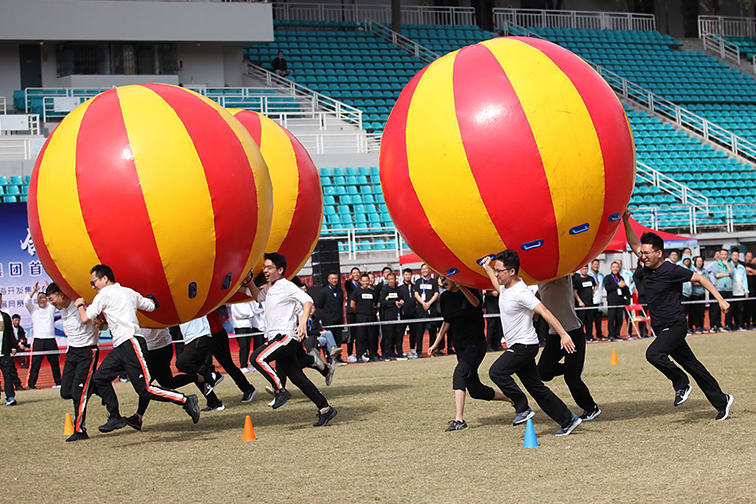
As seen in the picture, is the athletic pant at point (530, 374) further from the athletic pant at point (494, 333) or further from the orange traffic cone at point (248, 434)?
the athletic pant at point (494, 333)

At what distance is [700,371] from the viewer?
870cm

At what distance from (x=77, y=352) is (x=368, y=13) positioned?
31.1m

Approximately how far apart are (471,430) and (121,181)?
3846 millimetres

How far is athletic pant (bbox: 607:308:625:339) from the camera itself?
2073 cm

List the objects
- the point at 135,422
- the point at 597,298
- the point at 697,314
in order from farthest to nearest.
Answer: the point at 697,314 < the point at 597,298 < the point at 135,422

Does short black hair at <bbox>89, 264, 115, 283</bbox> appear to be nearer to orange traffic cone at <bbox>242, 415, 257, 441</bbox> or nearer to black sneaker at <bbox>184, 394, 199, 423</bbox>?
black sneaker at <bbox>184, 394, 199, 423</bbox>

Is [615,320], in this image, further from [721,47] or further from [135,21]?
[721,47]

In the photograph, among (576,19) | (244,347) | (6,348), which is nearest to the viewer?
(6,348)

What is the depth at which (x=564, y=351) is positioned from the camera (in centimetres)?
902

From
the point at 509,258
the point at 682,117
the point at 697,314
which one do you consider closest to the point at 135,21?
the point at 697,314

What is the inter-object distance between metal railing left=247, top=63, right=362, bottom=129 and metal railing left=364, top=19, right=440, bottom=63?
534 cm

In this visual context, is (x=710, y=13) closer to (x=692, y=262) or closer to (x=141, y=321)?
(x=692, y=262)

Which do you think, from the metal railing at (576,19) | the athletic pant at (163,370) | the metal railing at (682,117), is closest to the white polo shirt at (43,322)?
the athletic pant at (163,370)

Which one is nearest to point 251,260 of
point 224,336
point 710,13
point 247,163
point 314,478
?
point 247,163
